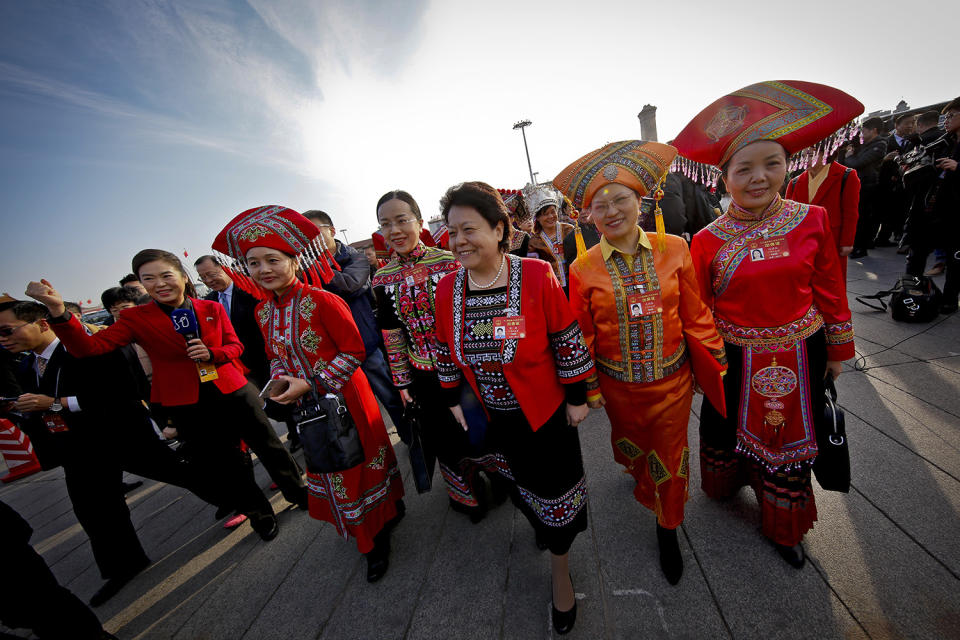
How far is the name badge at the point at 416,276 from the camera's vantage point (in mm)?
2102

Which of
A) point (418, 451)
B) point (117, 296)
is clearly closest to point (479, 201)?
point (418, 451)

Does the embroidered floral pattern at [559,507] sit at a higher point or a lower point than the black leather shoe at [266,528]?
higher

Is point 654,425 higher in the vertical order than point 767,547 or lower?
higher

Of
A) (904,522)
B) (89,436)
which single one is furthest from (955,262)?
(89,436)

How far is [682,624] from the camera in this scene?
1.54 meters

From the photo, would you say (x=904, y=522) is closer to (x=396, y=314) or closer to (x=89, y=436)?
(x=396, y=314)

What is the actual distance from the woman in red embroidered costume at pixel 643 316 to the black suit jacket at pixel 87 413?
134 inches

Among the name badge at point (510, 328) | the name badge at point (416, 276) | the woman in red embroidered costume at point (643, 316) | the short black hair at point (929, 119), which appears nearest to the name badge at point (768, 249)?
the woman in red embroidered costume at point (643, 316)

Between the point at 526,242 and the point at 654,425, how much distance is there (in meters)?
2.65

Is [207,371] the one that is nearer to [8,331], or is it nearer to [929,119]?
[8,331]

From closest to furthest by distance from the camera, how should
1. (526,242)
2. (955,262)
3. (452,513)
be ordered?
1. (452,513)
2. (955,262)
3. (526,242)

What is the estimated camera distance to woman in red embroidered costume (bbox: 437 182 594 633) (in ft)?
4.79

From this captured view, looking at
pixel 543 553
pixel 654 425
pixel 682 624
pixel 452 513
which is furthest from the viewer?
pixel 452 513

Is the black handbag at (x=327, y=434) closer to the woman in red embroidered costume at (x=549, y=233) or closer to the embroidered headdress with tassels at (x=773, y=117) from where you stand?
the embroidered headdress with tassels at (x=773, y=117)
